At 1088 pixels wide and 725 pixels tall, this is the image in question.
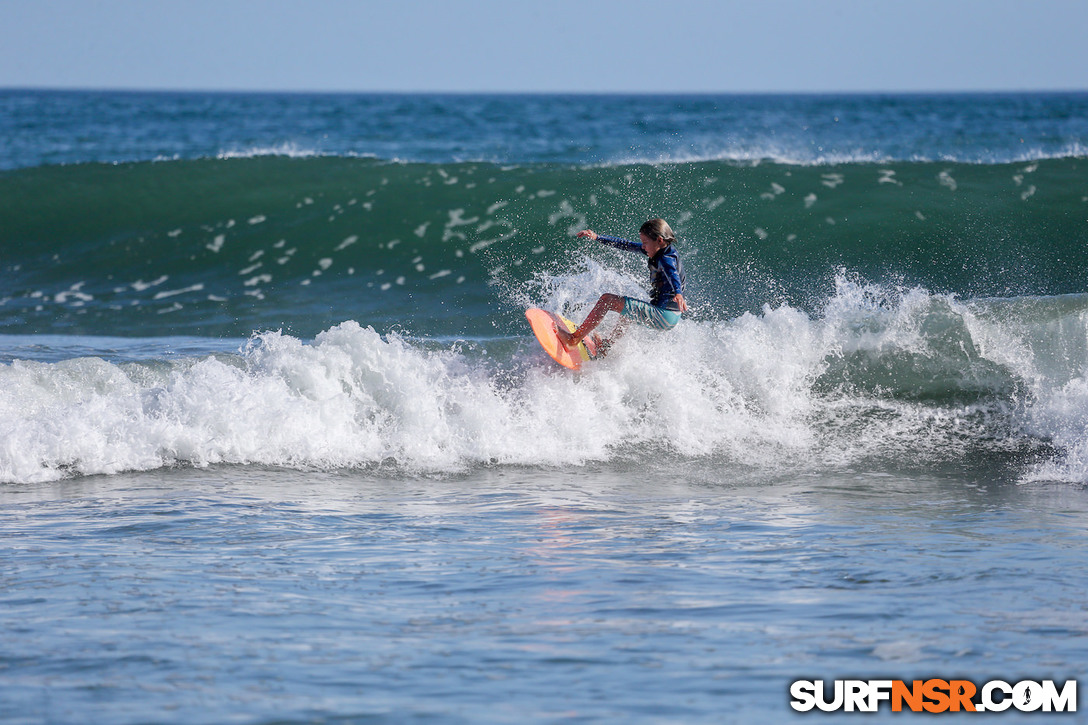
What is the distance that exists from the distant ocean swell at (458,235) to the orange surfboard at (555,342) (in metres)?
2.69

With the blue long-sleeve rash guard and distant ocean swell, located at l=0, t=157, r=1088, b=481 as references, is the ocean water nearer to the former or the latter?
distant ocean swell, located at l=0, t=157, r=1088, b=481

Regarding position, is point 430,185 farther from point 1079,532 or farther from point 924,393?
point 1079,532

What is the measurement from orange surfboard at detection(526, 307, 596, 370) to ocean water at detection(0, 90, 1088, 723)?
172 millimetres

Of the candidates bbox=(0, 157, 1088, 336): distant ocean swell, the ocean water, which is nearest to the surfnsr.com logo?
the ocean water

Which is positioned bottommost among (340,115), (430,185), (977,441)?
(977,441)

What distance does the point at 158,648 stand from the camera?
13.8 ft

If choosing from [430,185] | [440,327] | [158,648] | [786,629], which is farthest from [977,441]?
[430,185]

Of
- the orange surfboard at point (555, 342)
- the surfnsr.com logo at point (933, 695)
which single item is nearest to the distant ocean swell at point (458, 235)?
the orange surfboard at point (555, 342)

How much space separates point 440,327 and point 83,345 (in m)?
4.02

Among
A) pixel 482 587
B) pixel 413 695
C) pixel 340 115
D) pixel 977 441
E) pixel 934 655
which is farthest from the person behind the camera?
pixel 340 115

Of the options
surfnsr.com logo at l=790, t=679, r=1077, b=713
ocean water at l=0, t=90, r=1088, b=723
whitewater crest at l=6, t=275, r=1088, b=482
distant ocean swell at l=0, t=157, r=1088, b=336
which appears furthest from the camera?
distant ocean swell at l=0, t=157, r=1088, b=336

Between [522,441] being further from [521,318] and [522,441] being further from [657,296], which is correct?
[521,318]

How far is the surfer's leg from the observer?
8.61 metres

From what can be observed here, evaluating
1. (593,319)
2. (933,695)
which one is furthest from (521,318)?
(933,695)
